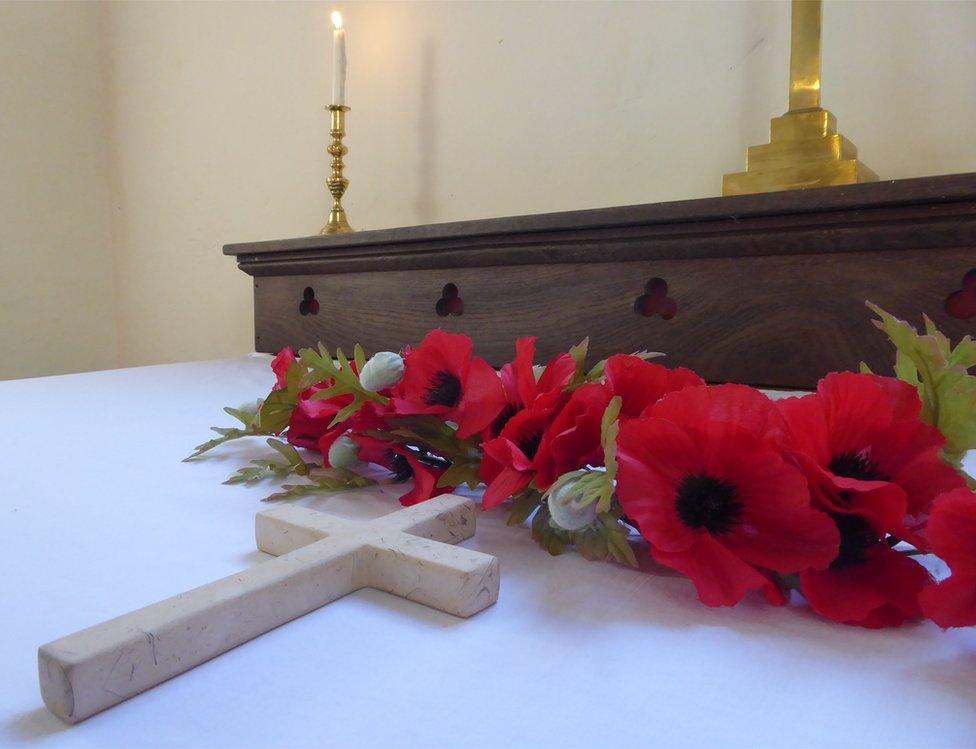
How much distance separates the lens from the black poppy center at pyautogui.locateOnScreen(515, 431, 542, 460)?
1.26 ft

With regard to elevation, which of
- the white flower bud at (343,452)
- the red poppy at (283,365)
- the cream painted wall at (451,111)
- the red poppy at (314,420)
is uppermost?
the cream painted wall at (451,111)

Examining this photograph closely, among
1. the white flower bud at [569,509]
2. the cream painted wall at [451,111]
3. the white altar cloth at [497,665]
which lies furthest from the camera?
the cream painted wall at [451,111]

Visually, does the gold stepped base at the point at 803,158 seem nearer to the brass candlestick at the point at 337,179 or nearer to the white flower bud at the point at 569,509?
the white flower bud at the point at 569,509

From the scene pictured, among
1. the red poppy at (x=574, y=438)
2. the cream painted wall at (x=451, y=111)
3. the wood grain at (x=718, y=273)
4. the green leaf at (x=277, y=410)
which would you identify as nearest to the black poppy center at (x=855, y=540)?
the red poppy at (x=574, y=438)

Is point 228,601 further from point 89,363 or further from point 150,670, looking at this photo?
point 89,363

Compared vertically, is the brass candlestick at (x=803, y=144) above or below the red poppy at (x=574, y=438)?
above

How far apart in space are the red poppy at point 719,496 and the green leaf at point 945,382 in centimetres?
6

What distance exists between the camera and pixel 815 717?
0.74 ft

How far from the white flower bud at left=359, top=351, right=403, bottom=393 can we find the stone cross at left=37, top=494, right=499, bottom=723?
87 millimetres

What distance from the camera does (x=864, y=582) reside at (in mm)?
296

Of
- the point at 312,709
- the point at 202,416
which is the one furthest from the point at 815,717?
the point at 202,416

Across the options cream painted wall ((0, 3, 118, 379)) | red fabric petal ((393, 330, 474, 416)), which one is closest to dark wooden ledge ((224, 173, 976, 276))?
red fabric petal ((393, 330, 474, 416))

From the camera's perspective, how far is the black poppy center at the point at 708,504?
1.01 ft

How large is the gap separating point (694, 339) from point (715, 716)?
0.65m
